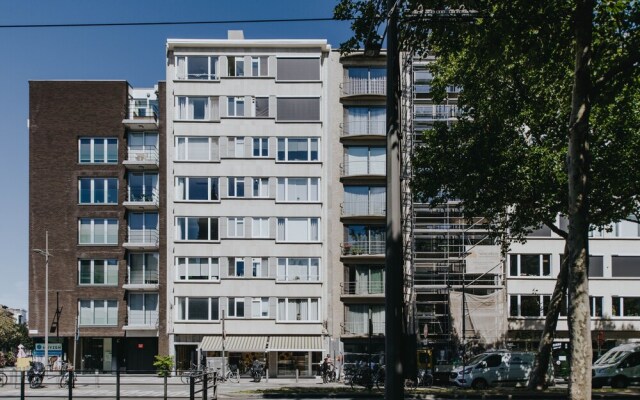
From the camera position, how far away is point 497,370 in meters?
36.1

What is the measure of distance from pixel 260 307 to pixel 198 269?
4.90 meters

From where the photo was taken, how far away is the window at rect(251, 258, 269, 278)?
165ft

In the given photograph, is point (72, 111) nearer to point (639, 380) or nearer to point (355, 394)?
point (355, 394)

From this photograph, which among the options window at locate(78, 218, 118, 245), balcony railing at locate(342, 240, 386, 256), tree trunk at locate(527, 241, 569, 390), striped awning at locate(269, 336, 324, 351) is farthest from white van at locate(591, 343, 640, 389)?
window at locate(78, 218, 118, 245)

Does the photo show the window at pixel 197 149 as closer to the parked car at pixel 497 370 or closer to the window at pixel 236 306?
the window at pixel 236 306

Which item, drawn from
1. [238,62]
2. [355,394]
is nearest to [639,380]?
[355,394]

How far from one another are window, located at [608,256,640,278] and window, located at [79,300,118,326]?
116 feet

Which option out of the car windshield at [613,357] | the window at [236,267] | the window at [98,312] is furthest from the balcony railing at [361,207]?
the car windshield at [613,357]

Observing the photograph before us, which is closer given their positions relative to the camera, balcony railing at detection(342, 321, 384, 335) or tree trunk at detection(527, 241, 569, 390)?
tree trunk at detection(527, 241, 569, 390)

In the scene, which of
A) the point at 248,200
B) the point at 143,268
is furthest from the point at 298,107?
the point at 143,268

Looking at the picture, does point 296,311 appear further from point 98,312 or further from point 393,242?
point 393,242

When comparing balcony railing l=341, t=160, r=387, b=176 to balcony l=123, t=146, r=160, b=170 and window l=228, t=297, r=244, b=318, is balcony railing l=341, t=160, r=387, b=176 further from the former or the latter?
balcony l=123, t=146, r=160, b=170

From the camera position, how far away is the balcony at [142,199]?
51.5m

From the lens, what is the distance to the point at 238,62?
5200 centimetres
